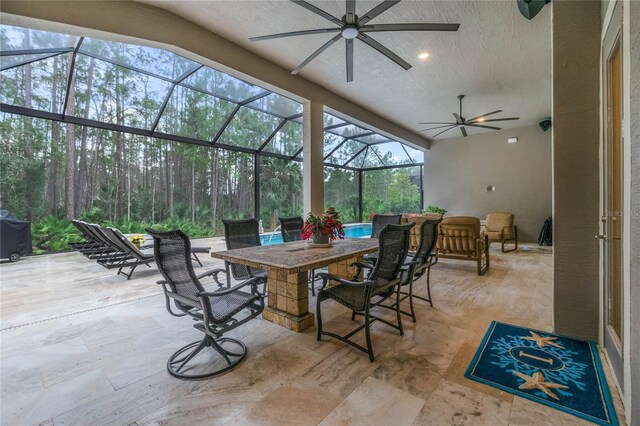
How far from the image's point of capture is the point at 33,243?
18.8 feet

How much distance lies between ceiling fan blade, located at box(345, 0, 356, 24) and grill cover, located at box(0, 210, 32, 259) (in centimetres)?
667

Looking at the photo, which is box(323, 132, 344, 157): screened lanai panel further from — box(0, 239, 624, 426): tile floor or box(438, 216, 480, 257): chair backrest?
box(0, 239, 624, 426): tile floor

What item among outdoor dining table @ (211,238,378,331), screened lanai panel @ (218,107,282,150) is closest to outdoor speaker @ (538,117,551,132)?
screened lanai panel @ (218,107,282,150)

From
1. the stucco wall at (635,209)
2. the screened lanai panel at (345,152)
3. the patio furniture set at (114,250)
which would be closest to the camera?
the stucco wall at (635,209)

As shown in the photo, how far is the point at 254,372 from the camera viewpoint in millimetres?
1942

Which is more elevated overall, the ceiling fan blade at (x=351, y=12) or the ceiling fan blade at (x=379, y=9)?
the ceiling fan blade at (x=351, y=12)

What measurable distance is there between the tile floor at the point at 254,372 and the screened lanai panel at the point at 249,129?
4.65 meters

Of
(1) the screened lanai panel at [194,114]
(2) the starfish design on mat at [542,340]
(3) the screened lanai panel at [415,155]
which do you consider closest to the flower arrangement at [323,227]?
(2) the starfish design on mat at [542,340]

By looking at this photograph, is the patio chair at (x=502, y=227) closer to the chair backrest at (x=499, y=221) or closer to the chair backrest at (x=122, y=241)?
the chair backrest at (x=499, y=221)

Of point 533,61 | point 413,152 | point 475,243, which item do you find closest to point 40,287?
point 475,243

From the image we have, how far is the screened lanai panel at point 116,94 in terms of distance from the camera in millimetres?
5281

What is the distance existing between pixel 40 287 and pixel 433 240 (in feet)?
17.1

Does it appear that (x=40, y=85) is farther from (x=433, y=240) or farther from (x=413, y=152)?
(x=413, y=152)

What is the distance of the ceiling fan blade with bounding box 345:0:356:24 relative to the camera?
244 centimetres
